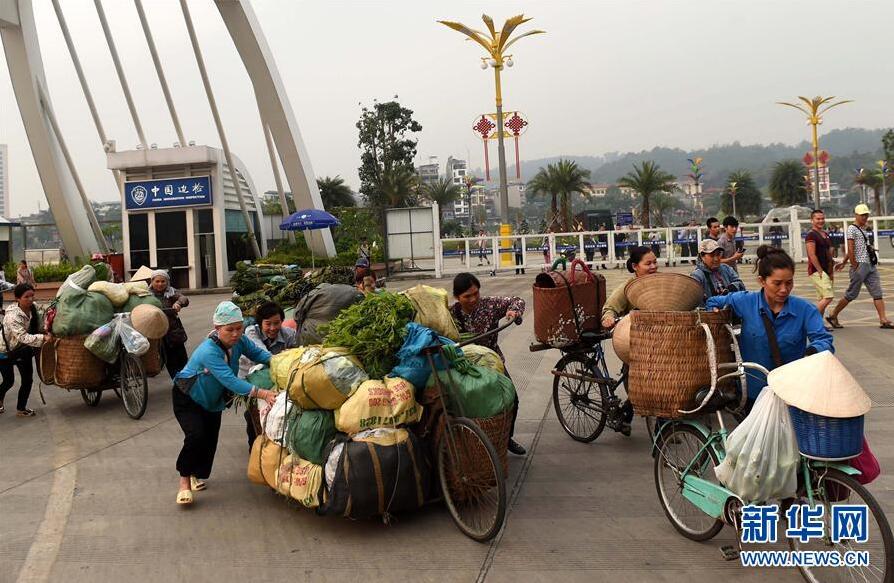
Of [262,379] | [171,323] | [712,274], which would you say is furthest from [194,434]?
[712,274]

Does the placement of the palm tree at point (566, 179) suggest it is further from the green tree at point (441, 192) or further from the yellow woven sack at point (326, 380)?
the yellow woven sack at point (326, 380)

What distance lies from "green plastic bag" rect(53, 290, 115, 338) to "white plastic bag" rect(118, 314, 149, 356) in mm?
362

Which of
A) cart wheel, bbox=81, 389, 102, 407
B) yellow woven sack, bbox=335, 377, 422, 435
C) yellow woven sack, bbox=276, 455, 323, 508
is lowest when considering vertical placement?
cart wheel, bbox=81, 389, 102, 407

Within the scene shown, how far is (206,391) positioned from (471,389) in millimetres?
1932

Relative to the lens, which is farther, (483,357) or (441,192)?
(441,192)

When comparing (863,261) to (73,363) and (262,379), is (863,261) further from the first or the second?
(73,363)

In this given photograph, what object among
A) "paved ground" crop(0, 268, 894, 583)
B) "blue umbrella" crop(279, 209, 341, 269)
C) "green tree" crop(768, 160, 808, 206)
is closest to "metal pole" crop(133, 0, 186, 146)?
"blue umbrella" crop(279, 209, 341, 269)

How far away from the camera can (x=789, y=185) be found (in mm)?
81625

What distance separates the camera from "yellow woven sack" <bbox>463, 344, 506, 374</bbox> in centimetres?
498

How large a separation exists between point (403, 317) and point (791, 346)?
2.23 meters

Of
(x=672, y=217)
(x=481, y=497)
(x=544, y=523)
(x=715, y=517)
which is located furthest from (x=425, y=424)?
(x=672, y=217)

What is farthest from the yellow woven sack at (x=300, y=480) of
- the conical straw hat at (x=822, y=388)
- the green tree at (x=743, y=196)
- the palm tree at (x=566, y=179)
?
the green tree at (x=743, y=196)

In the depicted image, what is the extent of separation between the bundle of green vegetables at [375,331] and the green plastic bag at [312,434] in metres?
0.39

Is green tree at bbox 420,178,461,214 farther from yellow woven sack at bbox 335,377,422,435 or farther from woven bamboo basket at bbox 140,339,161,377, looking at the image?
yellow woven sack at bbox 335,377,422,435
